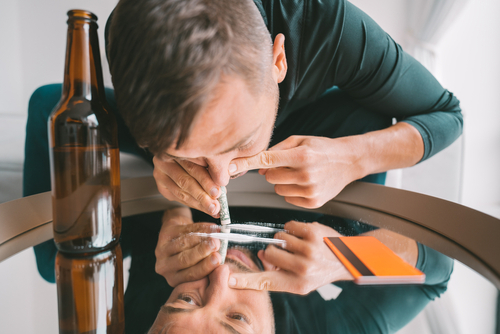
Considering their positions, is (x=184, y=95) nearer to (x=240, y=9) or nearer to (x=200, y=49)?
(x=200, y=49)

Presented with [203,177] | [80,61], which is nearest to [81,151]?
[80,61]

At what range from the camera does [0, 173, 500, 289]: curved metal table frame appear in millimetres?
386

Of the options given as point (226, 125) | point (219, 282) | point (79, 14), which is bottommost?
point (219, 282)

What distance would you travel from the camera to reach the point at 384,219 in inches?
21.0

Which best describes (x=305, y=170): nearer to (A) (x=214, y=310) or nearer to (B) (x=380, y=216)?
(B) (x=380, y=216)

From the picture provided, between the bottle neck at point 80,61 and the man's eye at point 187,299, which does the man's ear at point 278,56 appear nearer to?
the bottle neck at point 80,61

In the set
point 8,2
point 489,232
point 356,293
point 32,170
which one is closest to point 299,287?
point 356,293

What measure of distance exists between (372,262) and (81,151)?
387mm

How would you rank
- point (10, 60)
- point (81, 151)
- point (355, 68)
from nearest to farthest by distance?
point (81, 151), point (355, 68), point (10, 60)

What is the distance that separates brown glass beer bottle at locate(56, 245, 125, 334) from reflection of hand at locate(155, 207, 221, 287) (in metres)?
0.05

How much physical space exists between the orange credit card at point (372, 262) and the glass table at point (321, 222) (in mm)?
12

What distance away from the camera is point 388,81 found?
840mm

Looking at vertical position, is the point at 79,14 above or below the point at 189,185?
above

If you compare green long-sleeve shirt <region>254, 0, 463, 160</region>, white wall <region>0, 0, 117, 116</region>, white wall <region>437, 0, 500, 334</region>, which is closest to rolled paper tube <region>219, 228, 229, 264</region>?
green long-sleeve shirt <region>254, 0, 463, 160</region>
